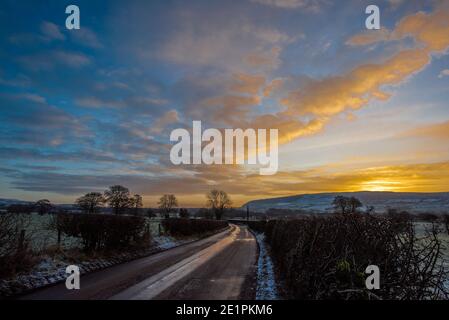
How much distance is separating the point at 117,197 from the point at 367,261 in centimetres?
9576

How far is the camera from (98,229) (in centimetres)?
1567

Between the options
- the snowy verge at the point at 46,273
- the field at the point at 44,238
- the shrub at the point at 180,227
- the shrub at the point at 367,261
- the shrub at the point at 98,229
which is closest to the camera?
the shrub at the point at 367,261

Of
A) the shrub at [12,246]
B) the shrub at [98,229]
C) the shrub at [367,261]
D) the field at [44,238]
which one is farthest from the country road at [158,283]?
the shrub at [367,261]

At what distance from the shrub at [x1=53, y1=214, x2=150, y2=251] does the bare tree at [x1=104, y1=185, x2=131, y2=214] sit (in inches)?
2952

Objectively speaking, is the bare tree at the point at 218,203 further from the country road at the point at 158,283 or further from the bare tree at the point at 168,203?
the country road at the point at 158,283

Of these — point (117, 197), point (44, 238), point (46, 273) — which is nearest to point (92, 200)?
point (117, 197)

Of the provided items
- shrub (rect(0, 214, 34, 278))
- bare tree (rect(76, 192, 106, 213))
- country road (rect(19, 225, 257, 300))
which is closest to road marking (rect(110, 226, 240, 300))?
country road (rect(19, 225, 257, 300))

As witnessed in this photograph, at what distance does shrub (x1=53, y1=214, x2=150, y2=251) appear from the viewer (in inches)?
604

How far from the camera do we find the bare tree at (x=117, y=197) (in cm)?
9236

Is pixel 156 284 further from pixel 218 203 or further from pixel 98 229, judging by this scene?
pixel 218 203

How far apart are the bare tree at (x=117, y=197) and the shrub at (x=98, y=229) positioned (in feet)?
246
